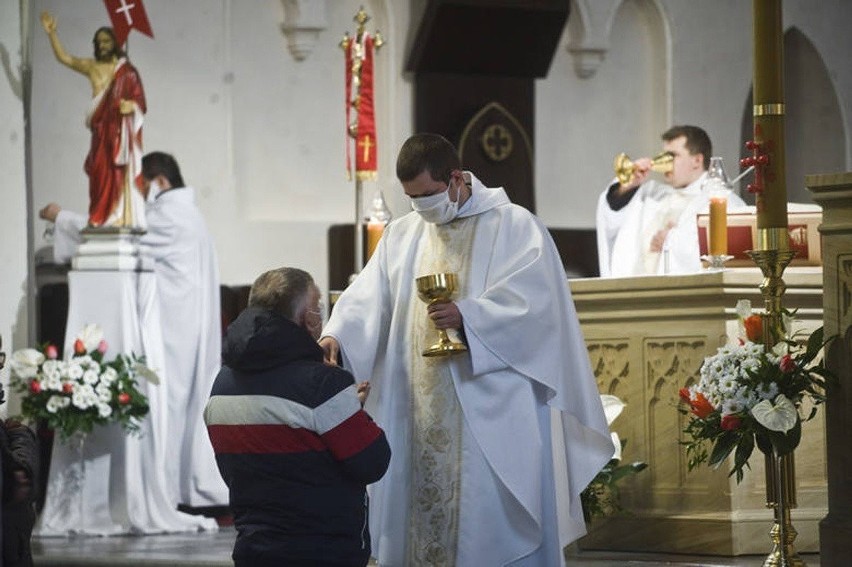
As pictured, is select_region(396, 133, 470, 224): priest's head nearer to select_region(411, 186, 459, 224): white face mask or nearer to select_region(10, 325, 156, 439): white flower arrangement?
select_region(411, 186, 459, 224): white face mask

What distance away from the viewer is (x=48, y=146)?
11.1 meters

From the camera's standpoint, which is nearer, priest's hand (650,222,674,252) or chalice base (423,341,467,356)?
chalice base (423,341,467,356)

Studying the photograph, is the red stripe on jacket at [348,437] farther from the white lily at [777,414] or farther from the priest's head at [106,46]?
the priest's head at [106,46]

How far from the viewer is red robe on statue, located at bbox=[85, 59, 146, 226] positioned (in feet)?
31.3

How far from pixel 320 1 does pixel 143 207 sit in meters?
3.18

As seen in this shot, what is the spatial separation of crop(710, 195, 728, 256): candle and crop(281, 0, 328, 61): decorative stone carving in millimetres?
5611

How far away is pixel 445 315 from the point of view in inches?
214

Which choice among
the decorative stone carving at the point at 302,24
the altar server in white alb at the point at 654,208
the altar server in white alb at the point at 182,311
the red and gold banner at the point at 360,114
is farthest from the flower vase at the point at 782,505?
the decorative stone carving at the point at 302,24

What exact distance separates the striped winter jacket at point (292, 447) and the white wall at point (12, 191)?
16.5 ft

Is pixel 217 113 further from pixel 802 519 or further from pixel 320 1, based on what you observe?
pixel 802 519

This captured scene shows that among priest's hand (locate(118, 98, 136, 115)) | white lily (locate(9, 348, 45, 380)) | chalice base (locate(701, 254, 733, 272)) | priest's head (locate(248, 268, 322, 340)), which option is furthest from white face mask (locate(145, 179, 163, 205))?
priest's head (locate(248, 268, 322, 340))

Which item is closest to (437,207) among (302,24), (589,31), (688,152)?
(688,152)

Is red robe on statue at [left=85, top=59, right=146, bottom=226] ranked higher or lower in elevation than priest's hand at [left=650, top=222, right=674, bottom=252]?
higher

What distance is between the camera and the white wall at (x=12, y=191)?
955cm
